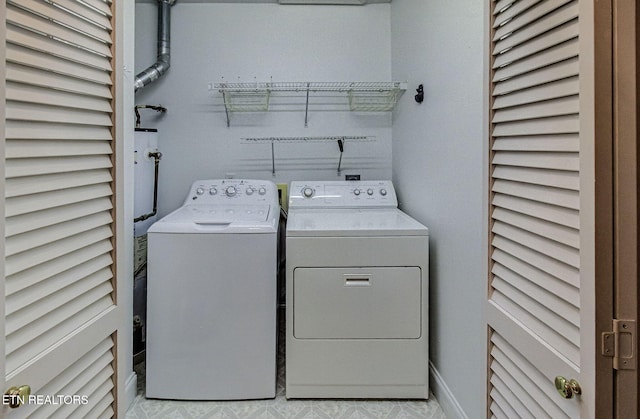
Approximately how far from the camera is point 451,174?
5.82 ft

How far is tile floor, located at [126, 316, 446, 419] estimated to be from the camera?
74.0 inches

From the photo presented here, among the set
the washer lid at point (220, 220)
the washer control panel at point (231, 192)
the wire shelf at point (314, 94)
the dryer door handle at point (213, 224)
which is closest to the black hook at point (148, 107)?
the wire shelf at point (314, 94)

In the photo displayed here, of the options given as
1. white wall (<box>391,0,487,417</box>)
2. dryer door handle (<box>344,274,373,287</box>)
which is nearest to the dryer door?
dryer door handle (<box>344,274,373,287</box>)

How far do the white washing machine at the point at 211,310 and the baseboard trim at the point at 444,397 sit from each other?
85 cm

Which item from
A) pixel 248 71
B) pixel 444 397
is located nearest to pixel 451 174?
pixel 444 397

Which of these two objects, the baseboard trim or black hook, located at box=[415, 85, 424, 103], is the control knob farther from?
the baseboard trim

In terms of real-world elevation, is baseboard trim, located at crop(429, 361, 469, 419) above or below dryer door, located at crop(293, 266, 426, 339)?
below

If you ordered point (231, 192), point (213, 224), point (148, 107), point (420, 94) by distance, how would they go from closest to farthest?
point (213, 224) < point (420, 94) < point (231, 192) < point (148, 107)

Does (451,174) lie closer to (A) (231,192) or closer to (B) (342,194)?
(B) (342,194)

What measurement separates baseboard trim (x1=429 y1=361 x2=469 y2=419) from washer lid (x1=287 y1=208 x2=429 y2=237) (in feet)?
2.49

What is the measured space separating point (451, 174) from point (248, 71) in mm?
1698

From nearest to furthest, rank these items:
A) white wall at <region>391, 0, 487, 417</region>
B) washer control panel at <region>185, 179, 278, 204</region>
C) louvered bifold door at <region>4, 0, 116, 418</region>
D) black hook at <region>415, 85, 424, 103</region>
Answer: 1. louvered bifold door at <region>4, 0, 116, 418</region>
2. white wall at <region>391, 0, 487, 417</region>
3. black hook at <region>415, 85, 424, 103</region>
4. washer control panel at <region>185, 179, 278, 204</region>

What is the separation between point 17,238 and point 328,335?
59.1 inches

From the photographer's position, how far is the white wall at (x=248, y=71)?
8.87ft
